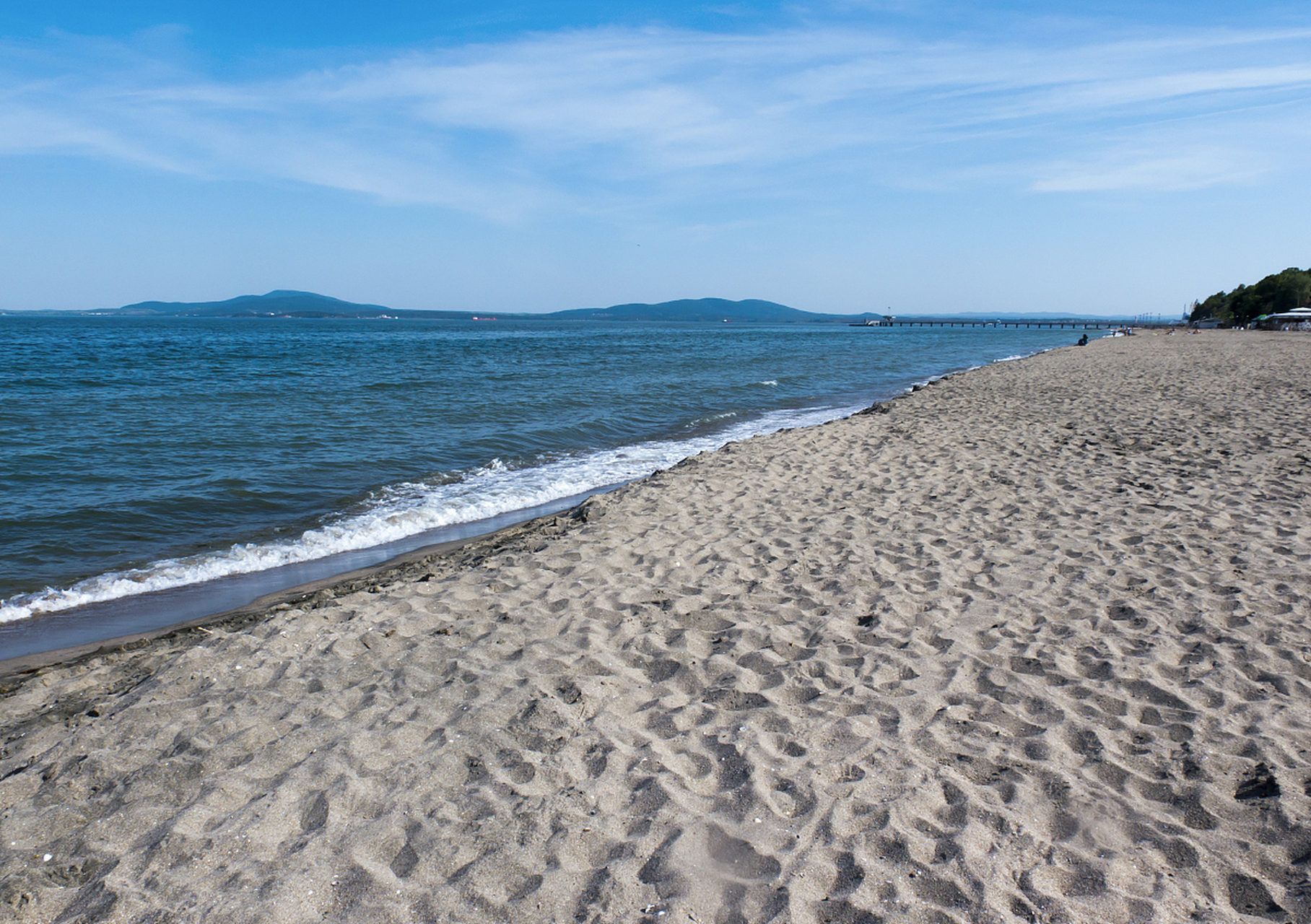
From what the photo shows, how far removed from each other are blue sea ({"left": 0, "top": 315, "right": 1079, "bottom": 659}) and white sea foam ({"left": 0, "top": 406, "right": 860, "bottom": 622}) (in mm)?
29

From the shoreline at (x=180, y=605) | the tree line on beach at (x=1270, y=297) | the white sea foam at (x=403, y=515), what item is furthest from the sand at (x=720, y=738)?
the tree line on beach at (x=1270, y=297)

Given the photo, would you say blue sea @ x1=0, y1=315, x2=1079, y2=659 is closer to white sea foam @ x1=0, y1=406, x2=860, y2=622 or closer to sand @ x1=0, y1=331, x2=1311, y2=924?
white sea foam @ x1=0, y1=406, x2=860, y2=622

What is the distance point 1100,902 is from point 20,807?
4219mm

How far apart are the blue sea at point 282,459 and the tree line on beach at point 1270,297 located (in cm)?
5083

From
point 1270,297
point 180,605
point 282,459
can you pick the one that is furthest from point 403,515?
point 1270,297

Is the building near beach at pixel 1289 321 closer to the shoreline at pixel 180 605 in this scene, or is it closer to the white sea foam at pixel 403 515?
the white sea foam at pixel 403 515

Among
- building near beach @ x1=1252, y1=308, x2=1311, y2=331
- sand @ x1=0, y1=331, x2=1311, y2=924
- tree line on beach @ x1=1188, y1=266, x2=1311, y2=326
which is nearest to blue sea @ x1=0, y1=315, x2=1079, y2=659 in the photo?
sand @ x1=0, y1=331, x2=1311, y2=924

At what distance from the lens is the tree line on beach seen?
57750 mm

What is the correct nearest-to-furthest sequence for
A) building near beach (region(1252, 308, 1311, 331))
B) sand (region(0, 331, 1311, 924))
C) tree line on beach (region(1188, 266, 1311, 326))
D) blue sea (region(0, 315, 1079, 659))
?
sand (region(0, 331, 1311, 924))
blue sea (region(0, 315, 1079, 659))
building near beach (region(1252, 308, 1311, 331))
tree line on beach (region(1188, 266, 1311, 326))

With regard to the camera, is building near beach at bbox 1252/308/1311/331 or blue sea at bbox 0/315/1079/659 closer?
blue sea at bbox 0/315/1079/659

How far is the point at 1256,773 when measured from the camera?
9.71ft

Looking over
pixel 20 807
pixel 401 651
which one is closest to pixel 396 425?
pixel 401 651

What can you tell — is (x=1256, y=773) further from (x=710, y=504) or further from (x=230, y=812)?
(x=710, y=504)

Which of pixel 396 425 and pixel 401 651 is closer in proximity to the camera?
pixel 401 651
